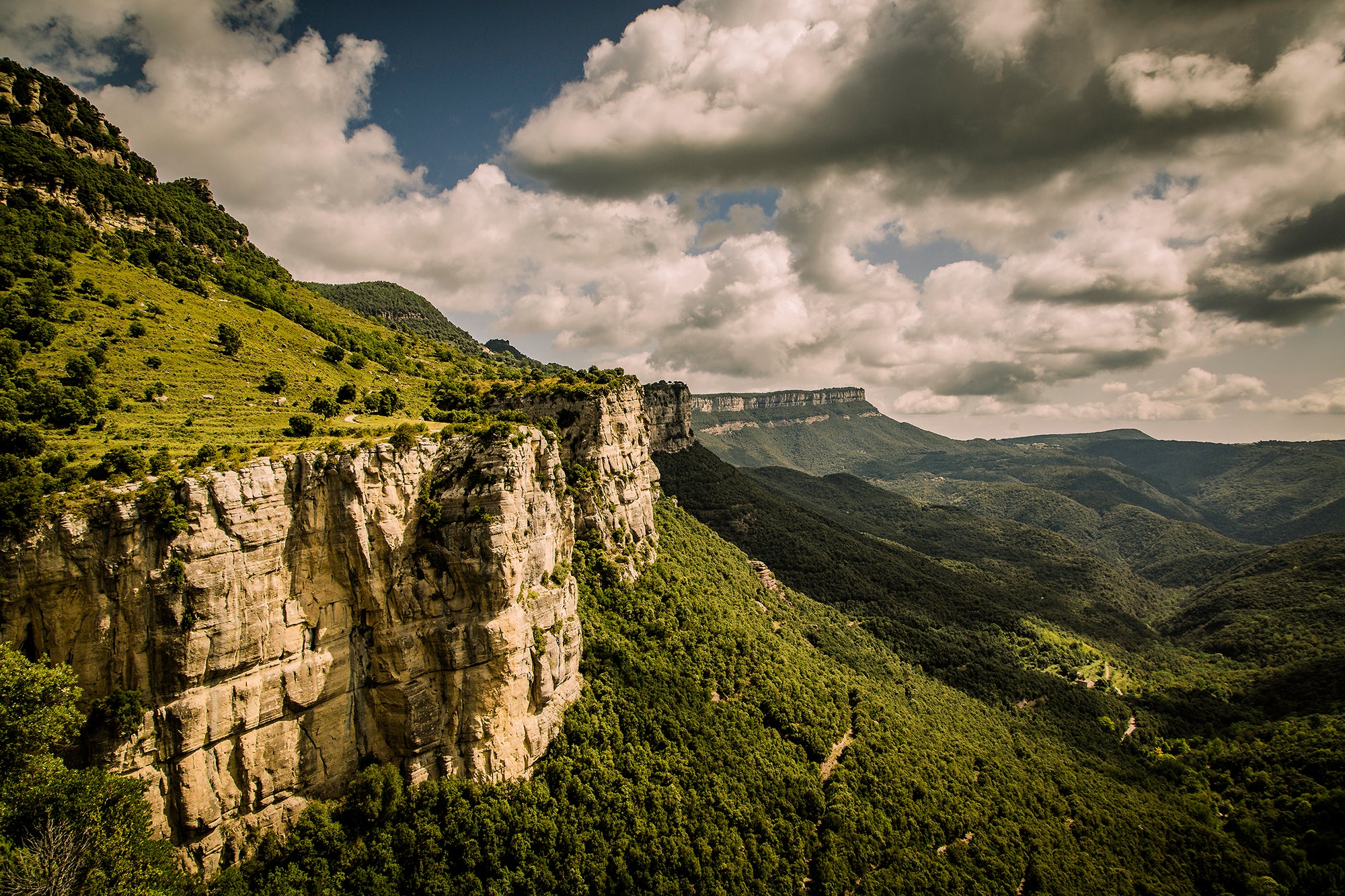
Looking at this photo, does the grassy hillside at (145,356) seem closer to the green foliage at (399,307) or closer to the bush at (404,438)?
the bush at (404,438)

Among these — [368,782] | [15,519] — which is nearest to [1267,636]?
[368,782]

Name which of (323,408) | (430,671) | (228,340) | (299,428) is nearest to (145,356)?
(228,340)

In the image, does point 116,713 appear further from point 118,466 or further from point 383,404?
point 383,404

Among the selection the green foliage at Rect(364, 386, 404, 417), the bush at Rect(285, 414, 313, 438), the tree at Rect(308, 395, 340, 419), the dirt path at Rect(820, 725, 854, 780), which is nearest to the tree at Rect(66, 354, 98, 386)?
the tree at Rect(308, 395, 340, 419)

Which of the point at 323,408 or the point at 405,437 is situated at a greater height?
the point at 323,408

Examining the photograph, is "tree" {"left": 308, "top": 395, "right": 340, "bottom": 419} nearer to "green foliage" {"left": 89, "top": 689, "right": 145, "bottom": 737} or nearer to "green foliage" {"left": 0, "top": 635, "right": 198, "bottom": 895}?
"green foliage" {"left": 89, "top": 689, "right": 145, "bottom": 737}

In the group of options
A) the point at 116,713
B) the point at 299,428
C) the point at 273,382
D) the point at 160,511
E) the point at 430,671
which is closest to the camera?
the point at 116,713
